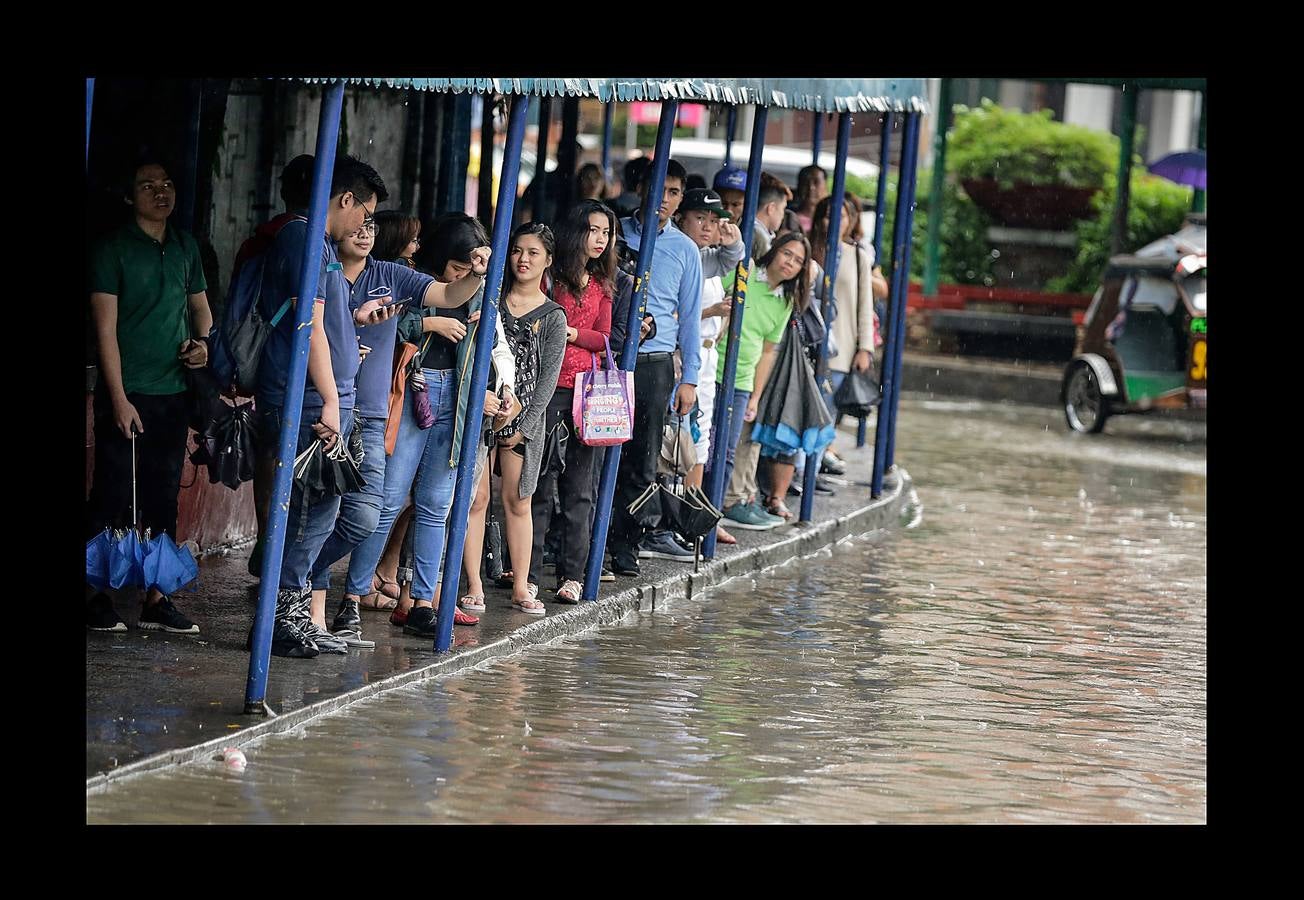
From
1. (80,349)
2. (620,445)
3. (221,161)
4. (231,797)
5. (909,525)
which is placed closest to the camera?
(231,797)

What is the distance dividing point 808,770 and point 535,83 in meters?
2.71

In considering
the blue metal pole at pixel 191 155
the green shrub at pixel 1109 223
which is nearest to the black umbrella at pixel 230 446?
the blue metal pole at pixel 191 155

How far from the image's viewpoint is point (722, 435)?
11.7 m

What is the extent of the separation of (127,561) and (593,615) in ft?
7.42

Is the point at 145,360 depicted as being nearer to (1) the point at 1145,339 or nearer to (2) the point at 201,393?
(2) the point at 201,393

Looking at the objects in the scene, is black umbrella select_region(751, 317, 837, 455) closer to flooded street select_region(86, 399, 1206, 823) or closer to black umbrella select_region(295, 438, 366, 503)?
flooded street select_region(86, 399, 1206, 823)

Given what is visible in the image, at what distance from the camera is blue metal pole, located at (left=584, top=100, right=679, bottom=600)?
32.6 ft

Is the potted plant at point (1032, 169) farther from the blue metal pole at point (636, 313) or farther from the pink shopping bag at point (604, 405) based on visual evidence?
the pink shopping bag at point (604, 405)

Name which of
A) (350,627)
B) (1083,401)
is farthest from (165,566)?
(1083,401)

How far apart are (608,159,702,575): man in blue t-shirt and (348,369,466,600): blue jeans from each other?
1747 mm

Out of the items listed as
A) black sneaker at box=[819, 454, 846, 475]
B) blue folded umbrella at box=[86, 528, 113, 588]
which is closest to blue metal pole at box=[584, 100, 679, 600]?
blue folded umbrella at box=[86, 528, 113, 588]
